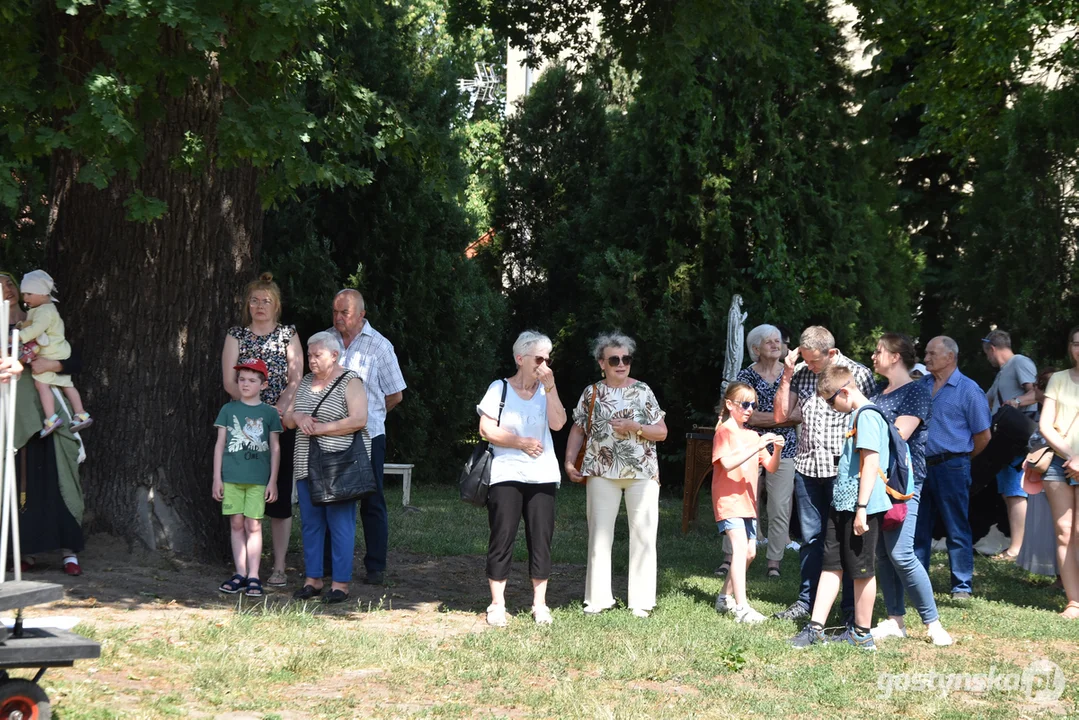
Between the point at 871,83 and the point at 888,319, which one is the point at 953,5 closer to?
the point at 871,83

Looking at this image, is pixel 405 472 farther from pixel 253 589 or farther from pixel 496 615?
pixel 496 615

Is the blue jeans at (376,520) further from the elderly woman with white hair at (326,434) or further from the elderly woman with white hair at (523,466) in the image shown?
the elderly woman with white hair at (523,466)

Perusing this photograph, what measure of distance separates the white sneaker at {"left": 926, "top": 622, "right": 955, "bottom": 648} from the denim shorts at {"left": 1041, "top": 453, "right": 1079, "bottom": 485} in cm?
191

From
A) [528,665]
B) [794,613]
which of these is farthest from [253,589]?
[794,613]

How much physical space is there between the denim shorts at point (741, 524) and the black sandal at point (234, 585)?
10.1 feet

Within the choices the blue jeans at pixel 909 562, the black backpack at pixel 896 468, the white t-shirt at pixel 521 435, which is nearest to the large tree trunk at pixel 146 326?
the white t-shirt at pixel 521 435

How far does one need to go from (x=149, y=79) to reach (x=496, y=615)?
3.71 metres

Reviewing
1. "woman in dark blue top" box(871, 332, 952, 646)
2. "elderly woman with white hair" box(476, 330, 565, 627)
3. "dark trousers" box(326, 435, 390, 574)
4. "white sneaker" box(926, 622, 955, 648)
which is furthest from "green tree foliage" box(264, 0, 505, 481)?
"white sneaker" box(926, 622, 955, 648)

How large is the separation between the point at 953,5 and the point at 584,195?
576 cm

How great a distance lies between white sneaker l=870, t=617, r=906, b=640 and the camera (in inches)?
277

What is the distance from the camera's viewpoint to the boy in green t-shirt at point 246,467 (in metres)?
7.60

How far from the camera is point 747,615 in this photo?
7.41 meters

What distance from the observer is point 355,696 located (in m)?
5.41

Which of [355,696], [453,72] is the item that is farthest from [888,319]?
[355,696]
